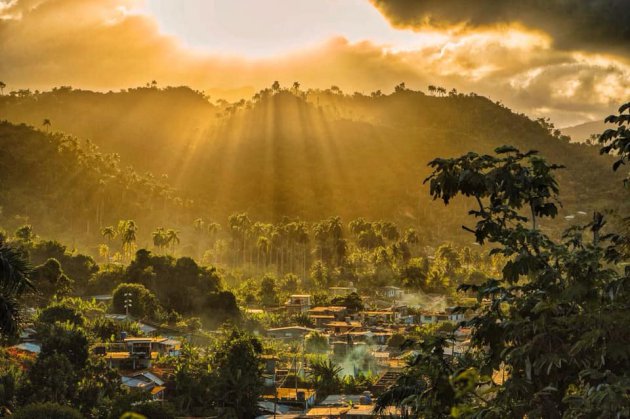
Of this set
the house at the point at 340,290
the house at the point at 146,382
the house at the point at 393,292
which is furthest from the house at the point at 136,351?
the house at the point at 393,292

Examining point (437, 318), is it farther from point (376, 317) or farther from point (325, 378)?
point (325, 378)

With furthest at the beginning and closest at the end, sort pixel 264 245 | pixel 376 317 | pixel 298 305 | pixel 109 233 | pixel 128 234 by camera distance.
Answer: pixel 109 233
pixel 264 245
pixel 128 234
pixel 298 305
pixel 376 317

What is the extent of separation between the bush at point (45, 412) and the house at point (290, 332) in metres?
44.0

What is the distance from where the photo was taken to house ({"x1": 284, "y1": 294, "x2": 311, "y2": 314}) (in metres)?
97.7

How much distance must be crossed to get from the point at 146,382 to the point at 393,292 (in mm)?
69932

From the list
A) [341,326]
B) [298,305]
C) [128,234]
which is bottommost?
[341,326]

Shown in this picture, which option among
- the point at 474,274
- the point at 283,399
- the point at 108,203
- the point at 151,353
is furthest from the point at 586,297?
the point at 108,203

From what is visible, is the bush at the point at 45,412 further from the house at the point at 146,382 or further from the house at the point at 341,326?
the house at the point at 341,326

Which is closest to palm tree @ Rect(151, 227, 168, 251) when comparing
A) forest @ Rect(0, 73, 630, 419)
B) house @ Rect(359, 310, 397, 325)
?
forest @ Rect(0, 73, 630, 419)

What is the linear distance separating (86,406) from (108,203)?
126113mm

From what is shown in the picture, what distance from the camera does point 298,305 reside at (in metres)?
99.2

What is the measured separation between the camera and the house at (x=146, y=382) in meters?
53.2

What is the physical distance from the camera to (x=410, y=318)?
319 feet

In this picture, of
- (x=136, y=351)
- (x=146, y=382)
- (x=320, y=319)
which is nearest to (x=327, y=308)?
(x=320, y=319)
